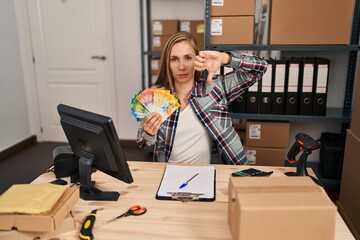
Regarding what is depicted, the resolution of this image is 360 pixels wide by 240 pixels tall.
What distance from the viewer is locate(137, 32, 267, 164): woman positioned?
1.74m

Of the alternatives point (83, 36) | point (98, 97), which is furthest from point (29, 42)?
point (98, 97)

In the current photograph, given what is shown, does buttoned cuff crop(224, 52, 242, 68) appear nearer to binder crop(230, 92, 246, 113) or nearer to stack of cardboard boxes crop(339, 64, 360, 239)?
binder crop(230, 92, 246, 113)

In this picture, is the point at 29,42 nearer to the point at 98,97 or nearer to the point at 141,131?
the point at 98,97

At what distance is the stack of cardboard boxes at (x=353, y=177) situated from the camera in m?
2.11

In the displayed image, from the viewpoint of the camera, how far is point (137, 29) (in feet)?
11.7

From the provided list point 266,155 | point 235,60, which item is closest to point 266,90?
point 266,155

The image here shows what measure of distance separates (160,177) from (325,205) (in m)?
0.75

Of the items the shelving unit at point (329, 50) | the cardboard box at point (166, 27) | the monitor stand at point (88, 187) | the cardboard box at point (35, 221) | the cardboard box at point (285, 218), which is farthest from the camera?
the cardboard box at point (166, 27)

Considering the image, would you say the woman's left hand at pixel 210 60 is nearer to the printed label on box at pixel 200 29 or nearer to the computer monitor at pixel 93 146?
the computer monitor at pixel 93 146

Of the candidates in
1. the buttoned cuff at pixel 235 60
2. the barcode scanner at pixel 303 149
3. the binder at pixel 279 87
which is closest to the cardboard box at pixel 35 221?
the barcode scanner at pixel 303 149

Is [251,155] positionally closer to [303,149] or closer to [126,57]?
[303,149]

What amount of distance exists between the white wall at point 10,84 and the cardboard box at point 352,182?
335cm

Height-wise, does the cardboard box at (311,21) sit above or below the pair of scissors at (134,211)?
above

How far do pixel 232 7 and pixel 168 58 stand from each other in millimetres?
896
